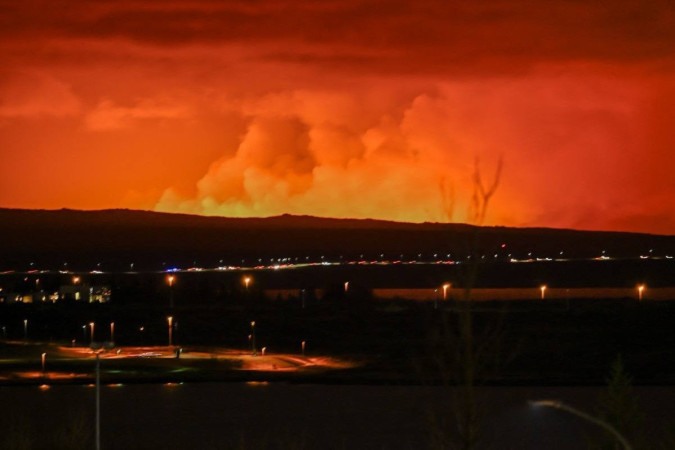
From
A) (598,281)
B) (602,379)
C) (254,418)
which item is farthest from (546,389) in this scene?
(598,281)

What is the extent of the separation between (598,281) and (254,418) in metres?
141

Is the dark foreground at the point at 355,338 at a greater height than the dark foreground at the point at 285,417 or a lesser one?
greater

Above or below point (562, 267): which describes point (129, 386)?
below

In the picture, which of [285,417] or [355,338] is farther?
[355,338]

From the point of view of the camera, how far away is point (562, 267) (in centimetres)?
19062

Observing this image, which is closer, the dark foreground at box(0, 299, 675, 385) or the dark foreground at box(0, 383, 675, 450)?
the dark foreground at box(0, 383, 675, 450)

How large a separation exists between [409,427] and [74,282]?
70.9 metres

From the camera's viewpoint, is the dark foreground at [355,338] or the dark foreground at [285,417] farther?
the dark foreground at [355,338]

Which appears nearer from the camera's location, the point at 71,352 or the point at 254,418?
the point at 254,418

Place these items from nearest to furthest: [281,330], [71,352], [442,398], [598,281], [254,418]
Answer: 1. [254,418]
2. [442,398]
3. [71,352]
4. [281,330]
5. [598,281]

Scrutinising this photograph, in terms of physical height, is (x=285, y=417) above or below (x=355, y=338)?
below

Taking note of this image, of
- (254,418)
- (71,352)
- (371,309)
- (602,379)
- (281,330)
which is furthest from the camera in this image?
(371,309)

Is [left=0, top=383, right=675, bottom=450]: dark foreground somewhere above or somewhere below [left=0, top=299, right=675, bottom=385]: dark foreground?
below

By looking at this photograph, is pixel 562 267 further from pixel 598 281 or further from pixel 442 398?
pixel 442 398
